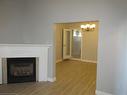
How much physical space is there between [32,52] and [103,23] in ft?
7.99

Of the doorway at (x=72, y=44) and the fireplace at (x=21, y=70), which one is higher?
the doorway at (x=72, y=44)

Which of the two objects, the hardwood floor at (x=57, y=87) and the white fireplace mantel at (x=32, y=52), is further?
the white fireplace mantel at (x=32, y=52)

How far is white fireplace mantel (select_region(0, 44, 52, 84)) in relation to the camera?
4469 mm

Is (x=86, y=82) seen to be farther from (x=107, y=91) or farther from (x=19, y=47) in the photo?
(x=19, y=47)

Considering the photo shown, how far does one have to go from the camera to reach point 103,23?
3.62 metres

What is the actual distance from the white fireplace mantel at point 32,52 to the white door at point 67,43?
13.6 feet

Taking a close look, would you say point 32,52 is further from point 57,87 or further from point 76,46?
point 76,46

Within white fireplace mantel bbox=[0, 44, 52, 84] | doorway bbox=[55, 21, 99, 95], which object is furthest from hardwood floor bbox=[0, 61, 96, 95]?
doorway bbox=[55, 21, 99, 95]

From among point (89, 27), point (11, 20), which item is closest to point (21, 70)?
point (11, 20)

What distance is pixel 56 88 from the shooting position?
14.0 ft

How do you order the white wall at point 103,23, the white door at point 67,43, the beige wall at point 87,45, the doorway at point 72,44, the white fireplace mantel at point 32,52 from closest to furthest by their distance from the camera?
1. the white wall at point 103,23
2. the white fireplace mantel at point 32,52
3. the beige wall at point 87,45
4. the white door at point 67,43
5. the doorway at point 72,44

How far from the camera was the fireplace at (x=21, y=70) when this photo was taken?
181 inches

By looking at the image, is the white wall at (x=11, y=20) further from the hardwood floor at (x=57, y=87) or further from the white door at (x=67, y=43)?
the white door at (x=67, y=43)

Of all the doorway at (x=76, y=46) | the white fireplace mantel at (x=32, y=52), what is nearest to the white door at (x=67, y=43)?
the doorway at (x=76, y=46)
